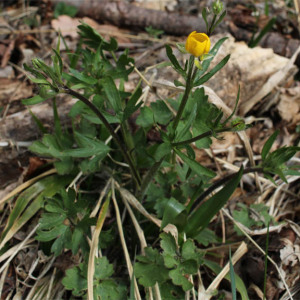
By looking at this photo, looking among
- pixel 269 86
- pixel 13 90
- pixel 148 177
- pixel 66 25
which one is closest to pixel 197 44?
pixel 148 177

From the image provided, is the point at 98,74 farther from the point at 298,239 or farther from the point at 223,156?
the point at 298,239

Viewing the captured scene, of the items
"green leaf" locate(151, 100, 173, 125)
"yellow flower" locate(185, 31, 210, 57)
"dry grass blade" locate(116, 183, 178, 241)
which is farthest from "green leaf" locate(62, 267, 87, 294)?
"yellow flower" locate(185, 31, 210, 57)

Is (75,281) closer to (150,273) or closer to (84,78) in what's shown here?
(150,273)

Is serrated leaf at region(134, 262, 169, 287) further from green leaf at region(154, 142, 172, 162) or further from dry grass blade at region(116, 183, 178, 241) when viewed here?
green leaf at region(154, 142, 172, 162)

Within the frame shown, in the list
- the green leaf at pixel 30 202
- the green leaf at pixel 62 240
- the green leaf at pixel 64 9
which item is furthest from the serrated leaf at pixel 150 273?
the green leaf at pixel 64 9

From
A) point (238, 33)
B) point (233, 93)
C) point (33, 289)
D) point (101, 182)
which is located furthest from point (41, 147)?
point (238, 33)

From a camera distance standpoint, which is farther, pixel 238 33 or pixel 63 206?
pixel 238 33

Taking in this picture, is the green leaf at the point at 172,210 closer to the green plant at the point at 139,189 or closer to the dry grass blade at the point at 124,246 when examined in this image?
the green plant at the point at 139,189
